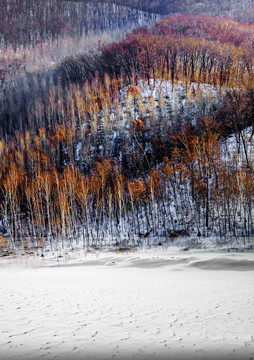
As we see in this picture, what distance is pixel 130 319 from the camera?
28.2 ft

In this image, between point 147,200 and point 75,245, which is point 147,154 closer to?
point 147,200

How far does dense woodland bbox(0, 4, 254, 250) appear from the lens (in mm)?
38750

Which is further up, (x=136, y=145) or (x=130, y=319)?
(x=136, y=145)

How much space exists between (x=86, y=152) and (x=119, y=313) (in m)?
61.4

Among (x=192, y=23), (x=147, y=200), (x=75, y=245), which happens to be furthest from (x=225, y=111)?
(x=192, y=23)

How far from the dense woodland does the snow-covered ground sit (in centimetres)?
2101

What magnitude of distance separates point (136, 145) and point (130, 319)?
5988 cm

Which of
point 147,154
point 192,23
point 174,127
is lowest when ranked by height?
point 147,154

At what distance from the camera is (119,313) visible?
367 inches

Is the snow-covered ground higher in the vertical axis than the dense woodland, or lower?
lower

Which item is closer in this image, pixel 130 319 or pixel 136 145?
pixel 130 319

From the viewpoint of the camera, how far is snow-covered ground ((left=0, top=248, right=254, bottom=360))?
20.7ft

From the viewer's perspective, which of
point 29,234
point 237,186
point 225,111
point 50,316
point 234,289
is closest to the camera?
point 50,316

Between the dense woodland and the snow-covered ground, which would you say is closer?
the snow-covered ground
